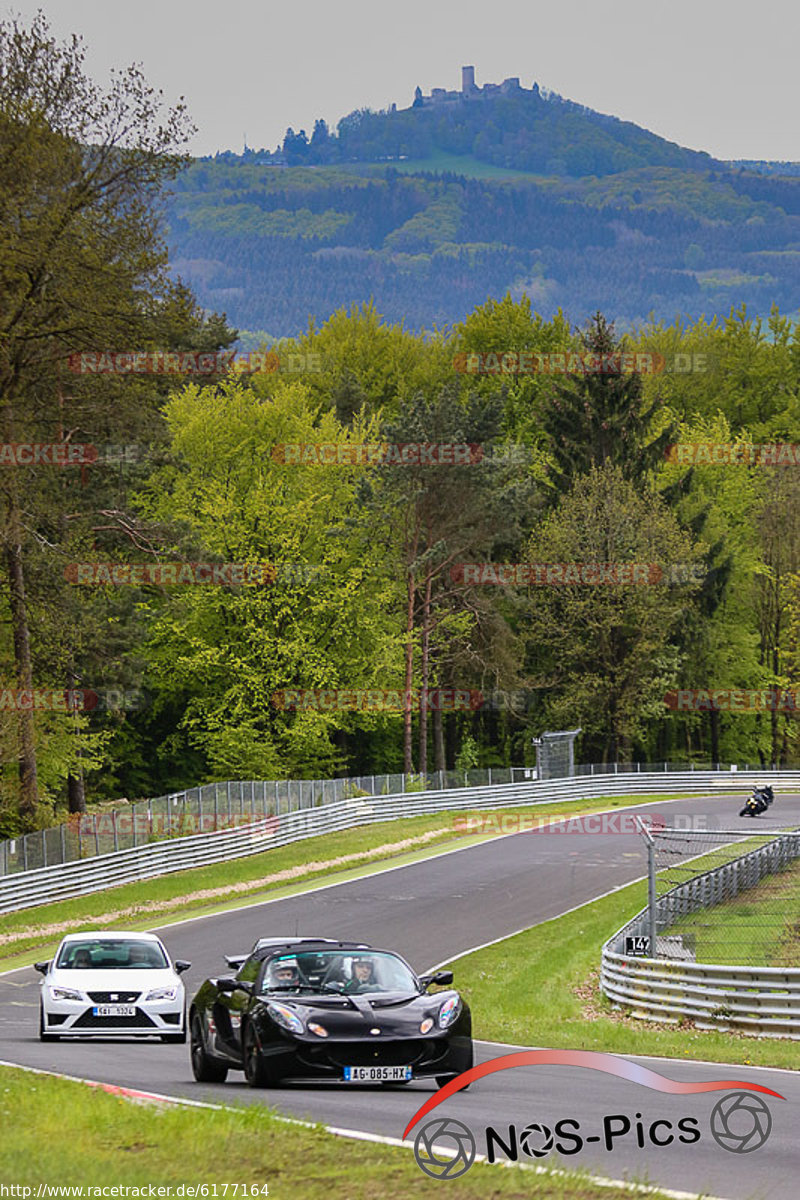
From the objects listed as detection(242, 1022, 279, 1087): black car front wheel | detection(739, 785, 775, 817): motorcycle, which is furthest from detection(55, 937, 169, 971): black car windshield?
detection(739, 785, 775, 817): motorcycle

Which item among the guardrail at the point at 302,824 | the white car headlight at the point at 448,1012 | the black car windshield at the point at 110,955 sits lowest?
the guardrail at the point at 302,824

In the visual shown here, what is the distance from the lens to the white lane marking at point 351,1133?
7.84 meters

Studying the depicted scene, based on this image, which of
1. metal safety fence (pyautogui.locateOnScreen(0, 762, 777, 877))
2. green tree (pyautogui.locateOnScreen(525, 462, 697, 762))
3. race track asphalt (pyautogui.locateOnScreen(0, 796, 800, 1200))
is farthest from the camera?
green tree (pyautogui.locateOnScreen(525, 462, 697, 762))

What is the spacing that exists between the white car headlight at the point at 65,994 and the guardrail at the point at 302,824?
18.3 metres

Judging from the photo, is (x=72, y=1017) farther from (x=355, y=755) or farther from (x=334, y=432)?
(x=355, y=755)

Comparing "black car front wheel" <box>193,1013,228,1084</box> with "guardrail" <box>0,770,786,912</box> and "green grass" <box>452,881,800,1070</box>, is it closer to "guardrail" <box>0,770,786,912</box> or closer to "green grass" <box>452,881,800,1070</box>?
"green grass" <box>452,881,800,1070</box>

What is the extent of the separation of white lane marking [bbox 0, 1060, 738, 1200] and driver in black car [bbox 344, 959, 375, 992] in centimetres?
180

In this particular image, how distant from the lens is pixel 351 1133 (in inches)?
377

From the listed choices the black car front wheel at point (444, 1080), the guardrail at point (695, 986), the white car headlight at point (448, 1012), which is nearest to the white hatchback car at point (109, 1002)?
the black car front wheel at point (444, 1080)

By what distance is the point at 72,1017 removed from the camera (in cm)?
1844

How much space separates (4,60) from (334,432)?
36.4 meters

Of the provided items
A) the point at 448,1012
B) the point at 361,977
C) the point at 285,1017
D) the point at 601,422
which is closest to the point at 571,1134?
the point at 448,1012

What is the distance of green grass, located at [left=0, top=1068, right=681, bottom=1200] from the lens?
310 inches

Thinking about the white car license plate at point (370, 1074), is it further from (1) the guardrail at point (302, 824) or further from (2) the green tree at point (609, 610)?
(2) the green tree at point (609, 610)
